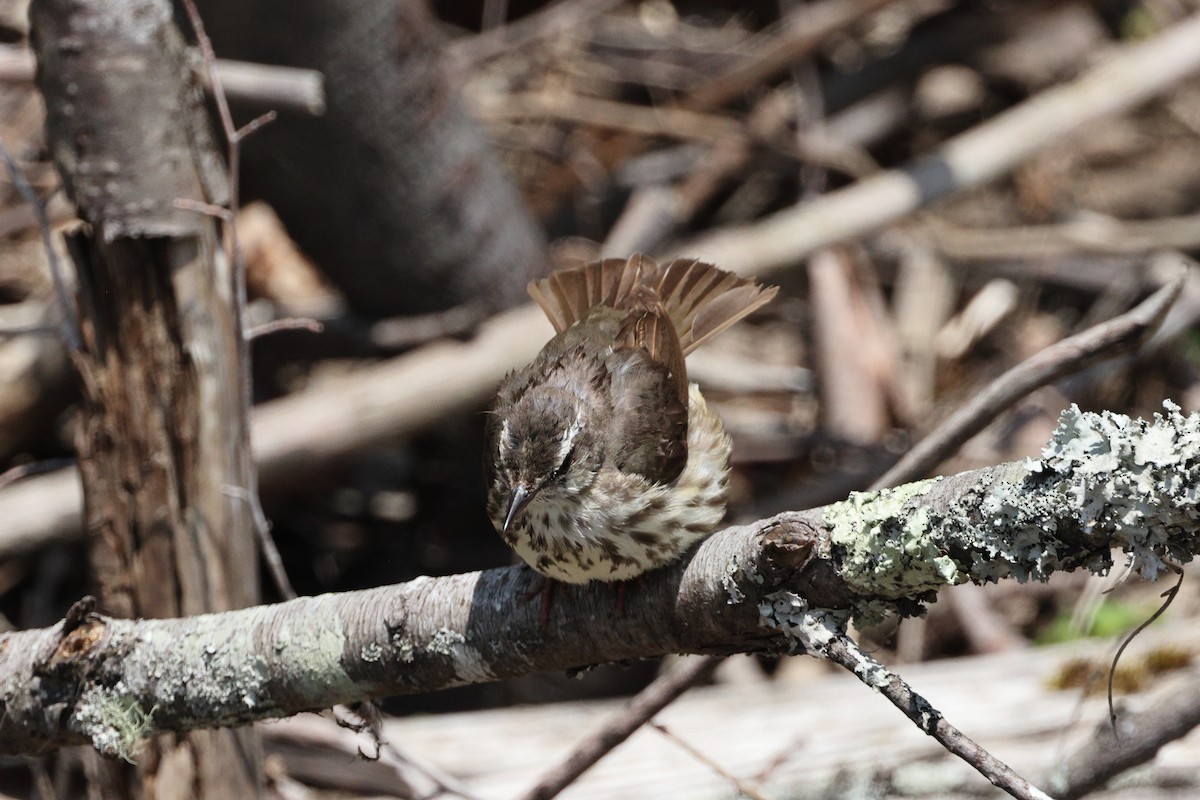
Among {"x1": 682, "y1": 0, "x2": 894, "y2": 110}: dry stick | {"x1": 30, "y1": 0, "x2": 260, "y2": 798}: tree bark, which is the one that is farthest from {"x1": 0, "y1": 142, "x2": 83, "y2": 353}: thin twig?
{"x1": 682, "y1": 0, "x2": 894, "y2": 110}: dry stick

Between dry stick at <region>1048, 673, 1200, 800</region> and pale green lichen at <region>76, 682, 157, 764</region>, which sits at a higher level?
pale green lichen at <region>76, 682, 157, 764</region>

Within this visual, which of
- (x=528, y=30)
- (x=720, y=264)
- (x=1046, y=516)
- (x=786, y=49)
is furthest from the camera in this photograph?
(x=528, y=30)

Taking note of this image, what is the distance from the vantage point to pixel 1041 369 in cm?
285

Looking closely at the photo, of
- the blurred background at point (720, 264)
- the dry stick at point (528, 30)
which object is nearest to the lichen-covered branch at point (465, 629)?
the blurred background at point (720, 264)

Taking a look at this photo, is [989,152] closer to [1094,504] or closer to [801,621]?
[801,621]

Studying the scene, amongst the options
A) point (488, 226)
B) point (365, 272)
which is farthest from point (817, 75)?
point (365, 272)

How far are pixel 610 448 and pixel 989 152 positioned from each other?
365 centimetres

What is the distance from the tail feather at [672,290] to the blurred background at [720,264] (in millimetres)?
1188

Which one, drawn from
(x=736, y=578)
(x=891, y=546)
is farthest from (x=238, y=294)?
(x=891, y=546)

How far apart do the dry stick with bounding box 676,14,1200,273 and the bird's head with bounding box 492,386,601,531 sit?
2.64 m

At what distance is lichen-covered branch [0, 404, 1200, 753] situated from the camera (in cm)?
192

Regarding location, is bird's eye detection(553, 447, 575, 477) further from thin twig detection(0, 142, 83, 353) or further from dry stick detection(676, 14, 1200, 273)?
dry stick detection(676, 14, 1200, 273)

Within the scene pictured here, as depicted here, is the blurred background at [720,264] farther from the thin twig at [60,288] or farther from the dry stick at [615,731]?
the dry stick at [615,731]

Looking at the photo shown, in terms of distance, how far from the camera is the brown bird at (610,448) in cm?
252
